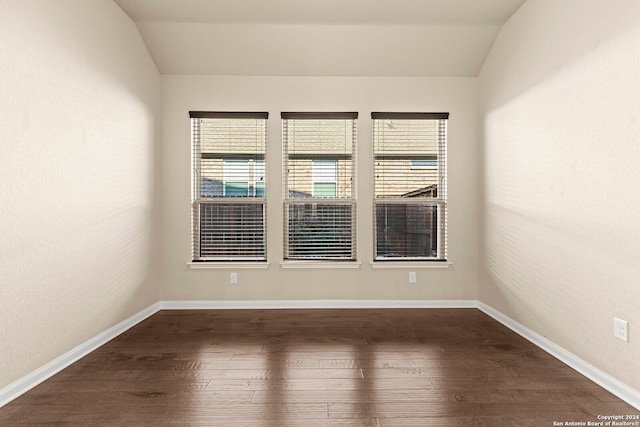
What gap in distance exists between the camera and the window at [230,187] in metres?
3.99

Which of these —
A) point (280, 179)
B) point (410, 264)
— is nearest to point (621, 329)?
point (410, 264)

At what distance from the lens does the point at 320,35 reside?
11.6 ft

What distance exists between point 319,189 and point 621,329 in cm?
279

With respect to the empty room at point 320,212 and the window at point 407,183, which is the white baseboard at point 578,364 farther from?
the window at point 407,183

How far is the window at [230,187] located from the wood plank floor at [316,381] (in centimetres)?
95

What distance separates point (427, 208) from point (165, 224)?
9.66 ft

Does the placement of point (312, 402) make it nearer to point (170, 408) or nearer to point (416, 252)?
point (170, 408)

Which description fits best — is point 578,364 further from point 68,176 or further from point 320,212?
point 68,176

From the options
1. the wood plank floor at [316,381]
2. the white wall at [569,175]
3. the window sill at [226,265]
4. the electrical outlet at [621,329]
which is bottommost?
the wood plank floor at [316,381]

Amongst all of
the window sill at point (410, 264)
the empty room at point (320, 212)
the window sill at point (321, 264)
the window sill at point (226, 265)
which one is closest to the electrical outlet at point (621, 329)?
the empty room at point (320, 212)

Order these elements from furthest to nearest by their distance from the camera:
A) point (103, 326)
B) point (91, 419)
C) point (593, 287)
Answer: point (103, 326)
point (593, 287)
point (91, 419)

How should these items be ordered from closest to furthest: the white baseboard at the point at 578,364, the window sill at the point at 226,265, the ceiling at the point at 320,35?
1. the white baseboard at the point at 578,364
2. the ceiling at the point at 320,35
3. the window sill at the point at 226,265

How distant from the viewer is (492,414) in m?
1.88

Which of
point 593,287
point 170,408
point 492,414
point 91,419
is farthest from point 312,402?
point 593,287
